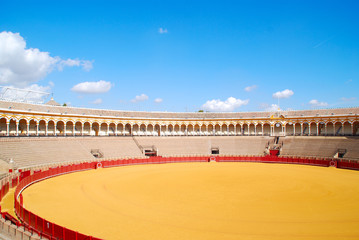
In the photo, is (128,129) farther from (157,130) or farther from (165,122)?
(165,122)

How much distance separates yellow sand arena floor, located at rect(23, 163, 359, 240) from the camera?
13109 mm

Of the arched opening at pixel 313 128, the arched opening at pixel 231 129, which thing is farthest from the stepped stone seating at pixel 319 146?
the arched opening at pixel 231 129

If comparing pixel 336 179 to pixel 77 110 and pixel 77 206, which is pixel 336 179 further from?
pixel 77 110

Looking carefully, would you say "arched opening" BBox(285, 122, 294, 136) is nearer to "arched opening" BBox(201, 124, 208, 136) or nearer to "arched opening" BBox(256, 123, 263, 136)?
"arched opening" BBox(256, 123, 263, 136)

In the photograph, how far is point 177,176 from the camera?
2989 centimetres

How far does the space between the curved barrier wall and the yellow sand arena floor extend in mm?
1238

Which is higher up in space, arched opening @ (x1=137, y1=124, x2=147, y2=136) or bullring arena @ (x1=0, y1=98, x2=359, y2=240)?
arched opening @ (x1=137, y1=124, x2=147, y2=136)

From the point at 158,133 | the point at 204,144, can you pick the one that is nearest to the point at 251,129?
the point at 204,144

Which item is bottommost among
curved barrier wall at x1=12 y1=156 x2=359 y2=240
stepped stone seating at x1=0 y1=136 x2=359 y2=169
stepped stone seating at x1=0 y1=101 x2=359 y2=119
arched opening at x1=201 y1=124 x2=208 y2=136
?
curved barrier wall at x1=12 y1=156 x2=359 y2=240

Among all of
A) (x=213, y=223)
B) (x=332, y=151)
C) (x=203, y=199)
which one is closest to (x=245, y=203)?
(x=203, y=199)

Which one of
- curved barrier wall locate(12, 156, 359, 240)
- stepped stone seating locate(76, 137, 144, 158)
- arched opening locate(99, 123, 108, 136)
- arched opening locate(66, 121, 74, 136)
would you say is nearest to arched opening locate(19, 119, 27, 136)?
arched opening locate(66, 121, 74, 136)

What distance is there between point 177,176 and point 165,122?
1217 inches

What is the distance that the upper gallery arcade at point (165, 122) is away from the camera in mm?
43531

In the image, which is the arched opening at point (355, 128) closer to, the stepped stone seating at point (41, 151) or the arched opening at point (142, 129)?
the arched opening at point (142, 129)
